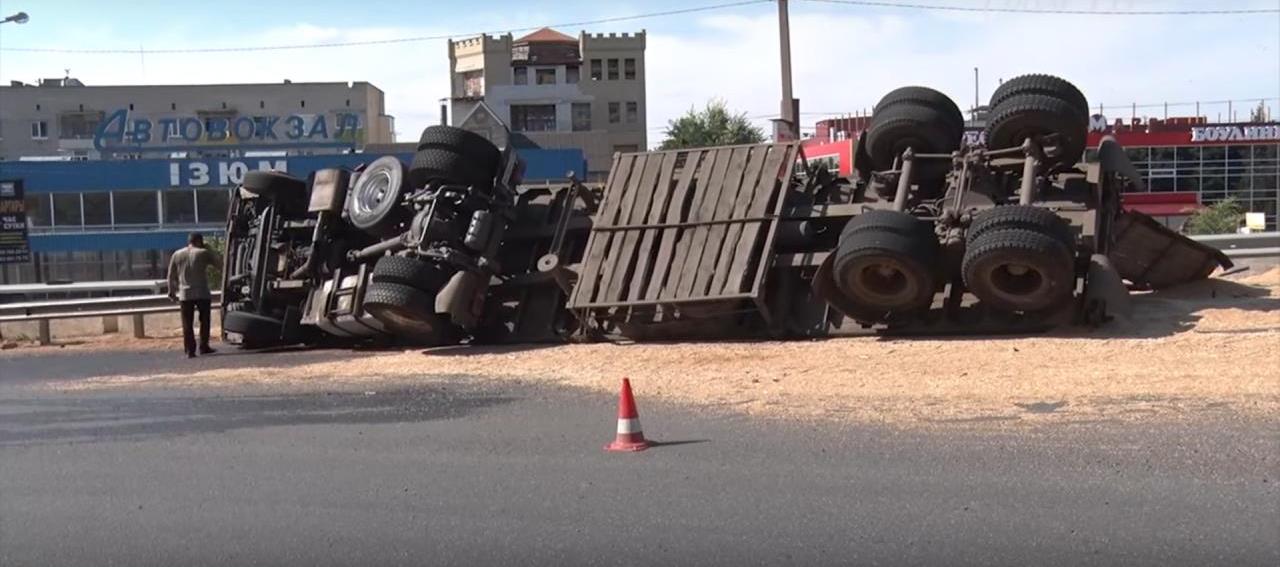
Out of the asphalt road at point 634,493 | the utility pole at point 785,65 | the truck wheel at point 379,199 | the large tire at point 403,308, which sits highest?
the utility pole at point 785,65

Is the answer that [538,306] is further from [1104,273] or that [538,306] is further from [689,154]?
[1104,273]

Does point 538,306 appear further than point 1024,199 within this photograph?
Yes

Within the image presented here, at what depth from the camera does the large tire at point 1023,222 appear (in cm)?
1200

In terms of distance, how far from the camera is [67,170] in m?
41.9

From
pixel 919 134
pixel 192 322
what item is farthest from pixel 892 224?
pixel 192 322

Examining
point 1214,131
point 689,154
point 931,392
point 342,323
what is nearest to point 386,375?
point 342,323

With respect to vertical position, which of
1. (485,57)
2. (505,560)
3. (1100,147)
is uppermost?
(485,57)

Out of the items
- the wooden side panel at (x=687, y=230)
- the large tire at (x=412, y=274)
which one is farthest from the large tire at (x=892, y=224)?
the large tire at (x=412, y=274)

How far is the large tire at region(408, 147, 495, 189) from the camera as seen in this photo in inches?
583

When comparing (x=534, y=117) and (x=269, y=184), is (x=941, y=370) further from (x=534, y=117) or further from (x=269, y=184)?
(x=534, y=117)

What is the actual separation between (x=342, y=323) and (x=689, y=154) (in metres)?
4.54

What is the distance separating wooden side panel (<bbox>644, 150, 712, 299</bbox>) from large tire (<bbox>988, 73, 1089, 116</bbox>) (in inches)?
138

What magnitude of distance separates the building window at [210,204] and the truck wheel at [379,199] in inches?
1151

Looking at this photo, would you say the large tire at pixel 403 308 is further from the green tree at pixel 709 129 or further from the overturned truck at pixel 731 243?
the green tree at pixel 709 129
